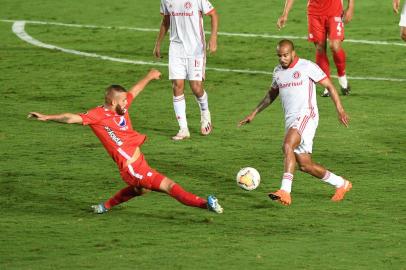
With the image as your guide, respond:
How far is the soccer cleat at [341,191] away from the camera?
46.9 ft

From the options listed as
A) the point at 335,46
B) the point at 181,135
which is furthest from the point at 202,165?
the point at 335,46

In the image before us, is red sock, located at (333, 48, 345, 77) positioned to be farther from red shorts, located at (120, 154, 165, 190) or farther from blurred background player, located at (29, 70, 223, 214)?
red shorts, located at (120, 154, 165, 190)

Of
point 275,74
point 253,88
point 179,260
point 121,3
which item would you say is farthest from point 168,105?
point 121,3

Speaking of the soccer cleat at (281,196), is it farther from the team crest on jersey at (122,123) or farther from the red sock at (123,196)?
the team crest on jersey at (122,123)

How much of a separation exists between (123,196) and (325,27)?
7.50 meters

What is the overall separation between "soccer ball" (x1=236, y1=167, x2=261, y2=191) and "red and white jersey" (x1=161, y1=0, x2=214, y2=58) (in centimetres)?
391

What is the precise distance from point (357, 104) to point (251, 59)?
13.6ft

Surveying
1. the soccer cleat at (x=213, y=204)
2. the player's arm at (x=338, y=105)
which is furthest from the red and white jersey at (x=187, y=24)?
the soccer cleat at (x=213, y=204)

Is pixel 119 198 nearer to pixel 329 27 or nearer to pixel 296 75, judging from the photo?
pixel 296 75

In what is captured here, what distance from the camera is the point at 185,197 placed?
43.7 feet

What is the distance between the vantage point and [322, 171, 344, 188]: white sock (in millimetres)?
14289

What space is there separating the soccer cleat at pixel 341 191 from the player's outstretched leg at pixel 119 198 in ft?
7.35

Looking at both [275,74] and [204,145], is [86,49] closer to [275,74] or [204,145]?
[204,145]

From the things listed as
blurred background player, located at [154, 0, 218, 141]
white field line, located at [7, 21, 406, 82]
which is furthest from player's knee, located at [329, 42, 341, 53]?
blurred background player, located at [154, 0, 218, 141]
